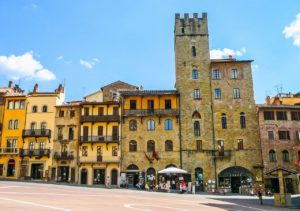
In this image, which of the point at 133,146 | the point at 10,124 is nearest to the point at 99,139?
the point at 133,146

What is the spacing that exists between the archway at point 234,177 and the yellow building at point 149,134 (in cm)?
659

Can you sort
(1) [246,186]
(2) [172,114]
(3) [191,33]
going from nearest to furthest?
(1) [246,186] < (2) [172,114] < (3) [191,33]

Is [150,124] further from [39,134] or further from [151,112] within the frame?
[39,134]

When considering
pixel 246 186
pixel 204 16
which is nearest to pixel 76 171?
pixel 246 186

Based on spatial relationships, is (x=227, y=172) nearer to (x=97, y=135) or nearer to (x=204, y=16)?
(x=97, y=135)

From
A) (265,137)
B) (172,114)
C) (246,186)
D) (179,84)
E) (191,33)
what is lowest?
(246,186)

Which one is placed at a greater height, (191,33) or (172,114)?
(191,33)

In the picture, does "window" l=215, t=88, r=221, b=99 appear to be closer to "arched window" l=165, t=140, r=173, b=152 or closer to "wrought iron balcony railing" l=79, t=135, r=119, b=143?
"arched window" l=165, t=140, r=173, b=152

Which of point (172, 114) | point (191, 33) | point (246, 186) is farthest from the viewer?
point (191, 33)

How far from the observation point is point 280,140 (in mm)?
43875

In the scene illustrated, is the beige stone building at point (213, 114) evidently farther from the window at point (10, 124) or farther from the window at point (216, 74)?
Answer: the window at point (10, 124)

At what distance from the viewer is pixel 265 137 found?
4384 centimetres

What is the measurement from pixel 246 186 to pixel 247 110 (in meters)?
10.7

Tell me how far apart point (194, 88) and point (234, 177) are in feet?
45.2
